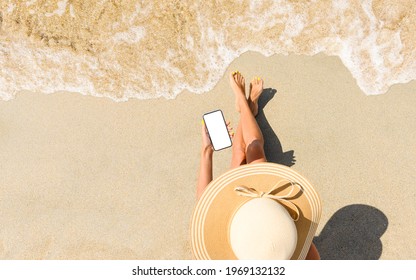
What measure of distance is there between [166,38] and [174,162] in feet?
4.73

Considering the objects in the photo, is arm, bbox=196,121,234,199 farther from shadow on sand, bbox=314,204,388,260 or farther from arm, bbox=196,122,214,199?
shadow on sand, bbox=314,204,388,260

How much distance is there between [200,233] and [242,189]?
1.69 ft

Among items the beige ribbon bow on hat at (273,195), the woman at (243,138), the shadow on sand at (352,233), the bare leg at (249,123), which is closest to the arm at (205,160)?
the woman at (243,138)

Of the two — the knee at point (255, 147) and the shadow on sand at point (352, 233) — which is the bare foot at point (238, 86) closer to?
the knee at point (255, 147)

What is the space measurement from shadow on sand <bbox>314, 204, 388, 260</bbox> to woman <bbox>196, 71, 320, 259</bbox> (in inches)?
15.6

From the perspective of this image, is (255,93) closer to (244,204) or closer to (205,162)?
(205,162)

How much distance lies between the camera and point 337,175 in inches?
149

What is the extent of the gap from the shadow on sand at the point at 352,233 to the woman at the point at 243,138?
395 mm

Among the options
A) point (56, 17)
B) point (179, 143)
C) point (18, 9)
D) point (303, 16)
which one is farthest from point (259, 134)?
point (18, 9)

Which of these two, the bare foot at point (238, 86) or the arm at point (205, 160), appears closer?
the arm at point (205, 160)

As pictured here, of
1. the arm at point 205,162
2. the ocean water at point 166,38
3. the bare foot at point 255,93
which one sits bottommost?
the arm at point 205,162

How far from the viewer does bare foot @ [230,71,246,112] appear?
3730 mm

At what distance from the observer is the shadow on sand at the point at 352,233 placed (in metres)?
3.73

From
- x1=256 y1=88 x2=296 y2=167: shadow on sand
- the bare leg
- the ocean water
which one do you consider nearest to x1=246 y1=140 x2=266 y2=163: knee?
the bare leg
